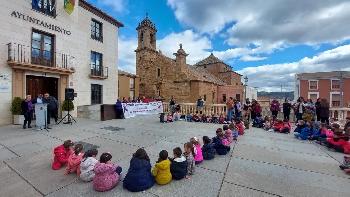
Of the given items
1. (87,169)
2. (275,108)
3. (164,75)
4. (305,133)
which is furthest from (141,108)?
(164,75)

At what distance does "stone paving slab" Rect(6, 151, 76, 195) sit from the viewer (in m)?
4.08

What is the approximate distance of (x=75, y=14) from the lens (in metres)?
14.8

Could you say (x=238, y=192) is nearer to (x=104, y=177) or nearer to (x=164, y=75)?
(x=104, y=177)

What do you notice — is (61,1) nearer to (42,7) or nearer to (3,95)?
(42,7)

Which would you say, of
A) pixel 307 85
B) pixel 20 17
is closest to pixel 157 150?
pixel 20 17

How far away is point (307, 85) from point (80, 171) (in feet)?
138

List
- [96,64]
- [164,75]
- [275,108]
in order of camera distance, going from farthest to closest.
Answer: [164,75] → [96,64] → [275,108]

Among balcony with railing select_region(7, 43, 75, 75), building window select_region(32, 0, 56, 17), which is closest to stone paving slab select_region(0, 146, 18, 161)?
balcony with railing select_region(7, 43, 75, 75)

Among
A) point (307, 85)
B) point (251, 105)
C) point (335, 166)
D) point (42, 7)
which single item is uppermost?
point (42, 7)

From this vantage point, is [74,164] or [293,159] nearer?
[74,164]

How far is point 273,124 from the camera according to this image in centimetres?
1069

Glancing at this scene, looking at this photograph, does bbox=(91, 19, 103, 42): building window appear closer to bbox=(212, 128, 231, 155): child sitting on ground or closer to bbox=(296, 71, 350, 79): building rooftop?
bbox=(212, 128, 231, 155): child sitting on ground

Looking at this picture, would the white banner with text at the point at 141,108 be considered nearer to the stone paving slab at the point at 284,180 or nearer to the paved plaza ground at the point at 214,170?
the paved plaza ground at the point at 214,170

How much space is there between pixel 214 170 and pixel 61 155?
3.66m
